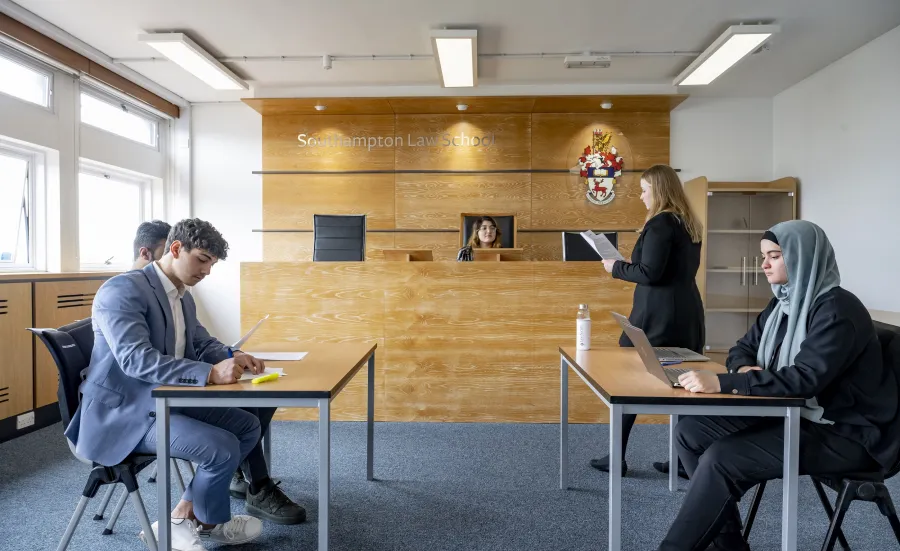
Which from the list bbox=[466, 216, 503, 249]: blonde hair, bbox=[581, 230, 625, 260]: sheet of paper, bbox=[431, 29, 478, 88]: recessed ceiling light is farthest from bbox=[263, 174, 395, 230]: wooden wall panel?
bbox=[581, 230, 625, 260]: sheet of paper

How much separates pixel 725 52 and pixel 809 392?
387cm

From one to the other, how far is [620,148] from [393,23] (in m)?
2.94

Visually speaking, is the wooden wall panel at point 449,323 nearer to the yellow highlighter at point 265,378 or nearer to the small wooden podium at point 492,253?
the small wooden podium at point 492,253

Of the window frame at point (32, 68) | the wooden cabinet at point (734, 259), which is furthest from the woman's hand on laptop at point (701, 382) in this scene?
the window frame at point (32, 68)

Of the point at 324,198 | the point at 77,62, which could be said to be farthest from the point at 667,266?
the point at 77,62

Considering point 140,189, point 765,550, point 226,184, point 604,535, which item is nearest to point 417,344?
point 604,535

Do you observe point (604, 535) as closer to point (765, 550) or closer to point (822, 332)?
point (765, 550)

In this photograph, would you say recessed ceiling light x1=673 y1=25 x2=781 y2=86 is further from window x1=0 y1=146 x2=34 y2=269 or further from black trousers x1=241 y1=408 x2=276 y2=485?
window x1=0 y1=146 x2=34 y2=269

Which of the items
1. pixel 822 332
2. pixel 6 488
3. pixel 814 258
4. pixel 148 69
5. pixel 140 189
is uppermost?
pixel 148 69

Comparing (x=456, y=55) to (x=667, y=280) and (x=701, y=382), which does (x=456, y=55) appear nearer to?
(x=667, y=280)

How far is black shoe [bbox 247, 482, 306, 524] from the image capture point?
8.02ft

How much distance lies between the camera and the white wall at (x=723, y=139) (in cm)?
616

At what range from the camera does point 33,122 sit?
14.2 feet

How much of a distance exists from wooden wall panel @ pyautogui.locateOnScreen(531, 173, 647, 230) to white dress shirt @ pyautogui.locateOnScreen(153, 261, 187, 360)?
4.46 metres
